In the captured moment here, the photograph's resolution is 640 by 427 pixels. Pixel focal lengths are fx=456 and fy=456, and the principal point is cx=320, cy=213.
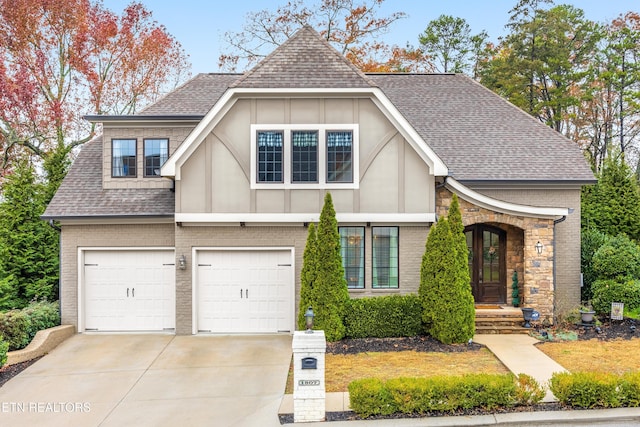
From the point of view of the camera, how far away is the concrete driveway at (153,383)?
7305mm

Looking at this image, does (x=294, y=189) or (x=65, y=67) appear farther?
(x=65, y=67)

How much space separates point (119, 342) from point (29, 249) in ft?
14.1

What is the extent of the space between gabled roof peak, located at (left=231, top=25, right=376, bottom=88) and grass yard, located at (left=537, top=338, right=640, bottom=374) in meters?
7.54

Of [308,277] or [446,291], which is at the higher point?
[308,277]

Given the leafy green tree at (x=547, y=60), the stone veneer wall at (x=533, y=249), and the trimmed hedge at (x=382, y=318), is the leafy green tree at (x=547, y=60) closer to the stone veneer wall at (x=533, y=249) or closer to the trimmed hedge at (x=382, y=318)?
the stone veneer wall at (x=533, y=249)

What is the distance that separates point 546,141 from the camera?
14477 millimetres

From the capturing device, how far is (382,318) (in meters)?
11.0

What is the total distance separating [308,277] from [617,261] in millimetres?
8533

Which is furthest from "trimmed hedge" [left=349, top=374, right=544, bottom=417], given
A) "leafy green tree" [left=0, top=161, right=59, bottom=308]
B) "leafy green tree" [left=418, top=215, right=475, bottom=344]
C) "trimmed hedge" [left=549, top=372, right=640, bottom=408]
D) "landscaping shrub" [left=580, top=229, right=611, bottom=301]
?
"leafy green tree" [left=0, top=161, right=59, bottom=308]

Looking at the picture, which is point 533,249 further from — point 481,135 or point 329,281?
point 329,281

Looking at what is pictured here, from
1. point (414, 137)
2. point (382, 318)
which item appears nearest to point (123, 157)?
point (414, 137)

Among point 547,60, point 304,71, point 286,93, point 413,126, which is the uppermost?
point 547,60

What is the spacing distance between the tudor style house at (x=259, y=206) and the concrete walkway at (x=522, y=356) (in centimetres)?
160

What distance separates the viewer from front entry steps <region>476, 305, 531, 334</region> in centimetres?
1184
